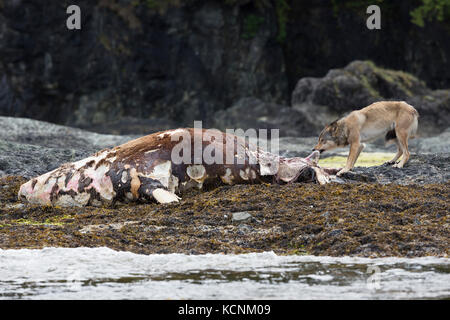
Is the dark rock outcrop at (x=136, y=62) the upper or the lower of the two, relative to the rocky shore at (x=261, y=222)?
upper

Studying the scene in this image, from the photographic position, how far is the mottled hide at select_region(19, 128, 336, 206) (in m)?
7.80

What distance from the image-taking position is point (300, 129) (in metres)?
23.5

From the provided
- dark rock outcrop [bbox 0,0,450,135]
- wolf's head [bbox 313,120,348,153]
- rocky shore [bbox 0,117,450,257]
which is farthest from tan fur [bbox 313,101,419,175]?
dark rock outcrop [bbox 0,0,450,135]

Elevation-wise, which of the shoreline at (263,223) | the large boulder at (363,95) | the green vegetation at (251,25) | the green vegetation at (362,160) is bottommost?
the shoreline at (263,223)

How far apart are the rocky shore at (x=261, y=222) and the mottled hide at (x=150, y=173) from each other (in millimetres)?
260

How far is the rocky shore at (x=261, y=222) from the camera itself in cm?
553

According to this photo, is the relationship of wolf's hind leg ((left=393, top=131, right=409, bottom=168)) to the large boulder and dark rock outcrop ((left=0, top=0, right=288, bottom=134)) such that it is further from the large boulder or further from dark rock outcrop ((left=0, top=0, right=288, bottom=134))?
dark rock outcrop ((left=0, top=0, right=288, bottom=134))

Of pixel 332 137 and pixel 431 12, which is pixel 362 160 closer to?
pixel 332 137

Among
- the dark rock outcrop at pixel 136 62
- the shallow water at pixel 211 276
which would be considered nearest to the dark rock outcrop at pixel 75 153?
the shallow water at pixel 211 276

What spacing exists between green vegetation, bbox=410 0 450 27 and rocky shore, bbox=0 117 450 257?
18004mm

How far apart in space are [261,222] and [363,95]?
17.8 m

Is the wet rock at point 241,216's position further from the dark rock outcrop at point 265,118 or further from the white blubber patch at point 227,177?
the dark rock outcrop at point 265,118

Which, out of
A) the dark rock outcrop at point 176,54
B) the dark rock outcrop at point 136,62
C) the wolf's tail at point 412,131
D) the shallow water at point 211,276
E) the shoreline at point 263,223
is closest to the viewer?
the shallow water at point 211,276
